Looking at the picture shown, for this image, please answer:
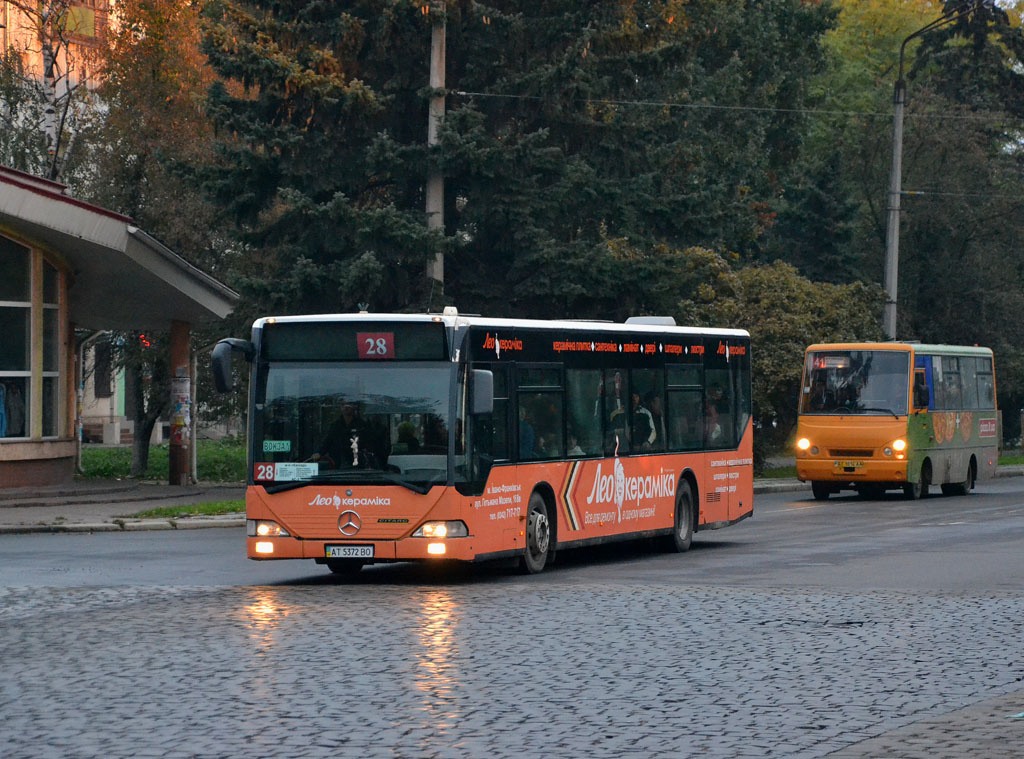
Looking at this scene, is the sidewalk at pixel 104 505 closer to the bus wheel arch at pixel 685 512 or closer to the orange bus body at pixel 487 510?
the bus wheel arch at pixel 685 512

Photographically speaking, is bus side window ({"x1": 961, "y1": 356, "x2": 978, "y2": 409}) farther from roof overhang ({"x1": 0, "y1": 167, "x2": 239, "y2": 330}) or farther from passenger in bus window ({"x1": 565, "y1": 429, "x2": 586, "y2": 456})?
passenger in bus window ({"x1": 565, "y1": 429, "x2": 586, "y2": 456})

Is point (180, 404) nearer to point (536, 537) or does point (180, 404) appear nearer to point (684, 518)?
point (684, 518)

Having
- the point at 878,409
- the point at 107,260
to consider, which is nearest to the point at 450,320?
the point at 107,260

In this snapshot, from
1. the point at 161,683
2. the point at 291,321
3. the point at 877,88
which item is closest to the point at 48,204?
the point at 291,321

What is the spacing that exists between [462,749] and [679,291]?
34706 millimetres

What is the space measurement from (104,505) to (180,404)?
5001 millimetres

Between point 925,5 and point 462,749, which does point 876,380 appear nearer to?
point 462,749

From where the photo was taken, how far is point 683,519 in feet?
74.0

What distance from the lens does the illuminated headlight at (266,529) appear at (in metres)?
17.6

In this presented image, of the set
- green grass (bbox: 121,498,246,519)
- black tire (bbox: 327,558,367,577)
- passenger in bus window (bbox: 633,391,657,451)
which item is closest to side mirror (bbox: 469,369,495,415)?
black tire (bbox: 327,558,367,577)

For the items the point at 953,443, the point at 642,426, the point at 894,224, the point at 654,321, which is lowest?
the point at 953,443

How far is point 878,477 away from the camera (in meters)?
34.7

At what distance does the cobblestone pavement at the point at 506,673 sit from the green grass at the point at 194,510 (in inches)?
445

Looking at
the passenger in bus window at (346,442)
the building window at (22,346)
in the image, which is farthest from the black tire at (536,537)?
the building window at (22,346)
